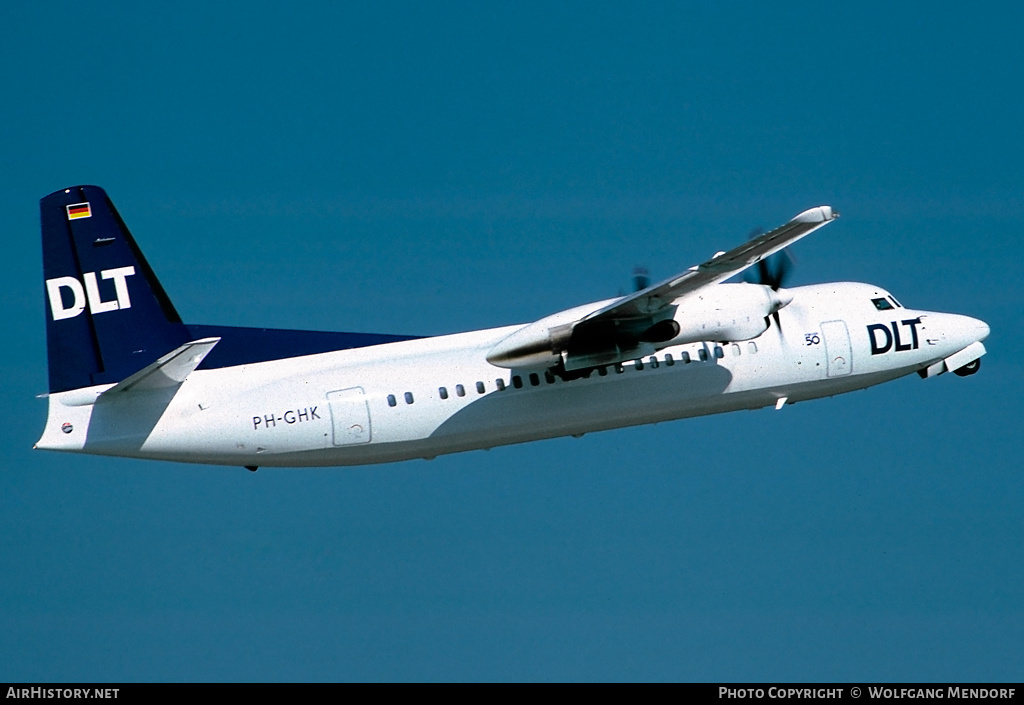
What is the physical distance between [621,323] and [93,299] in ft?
30.3

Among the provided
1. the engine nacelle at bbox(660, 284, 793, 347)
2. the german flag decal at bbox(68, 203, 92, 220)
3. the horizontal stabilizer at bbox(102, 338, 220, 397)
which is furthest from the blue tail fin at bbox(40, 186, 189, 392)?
the engine nacelle at bbox(660, 284, 793, 347)

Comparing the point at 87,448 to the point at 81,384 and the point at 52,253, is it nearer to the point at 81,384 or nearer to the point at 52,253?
the point at 81,384

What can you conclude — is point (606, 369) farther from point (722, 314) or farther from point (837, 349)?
point (837, 349)

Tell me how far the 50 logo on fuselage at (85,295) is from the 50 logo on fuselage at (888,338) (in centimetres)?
1432

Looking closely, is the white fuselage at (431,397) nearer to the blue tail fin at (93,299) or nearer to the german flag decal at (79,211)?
the blue tail fin at (93,299)

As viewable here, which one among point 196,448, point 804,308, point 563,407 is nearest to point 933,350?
point 804,308

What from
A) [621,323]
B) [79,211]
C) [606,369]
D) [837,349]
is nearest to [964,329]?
[837,349]

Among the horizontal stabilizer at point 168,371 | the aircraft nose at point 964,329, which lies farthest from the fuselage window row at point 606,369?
the aircraft nose at point 964,329

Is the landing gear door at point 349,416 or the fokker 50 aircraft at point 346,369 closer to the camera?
the fokker 50 aircraft at point 346,369

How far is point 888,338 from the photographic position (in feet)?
89.7

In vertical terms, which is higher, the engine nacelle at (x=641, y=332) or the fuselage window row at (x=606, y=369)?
the engine nacelle at (x=641, y=332)

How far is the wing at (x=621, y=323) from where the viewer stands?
76.5ft

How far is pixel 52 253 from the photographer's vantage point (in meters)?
23.7
